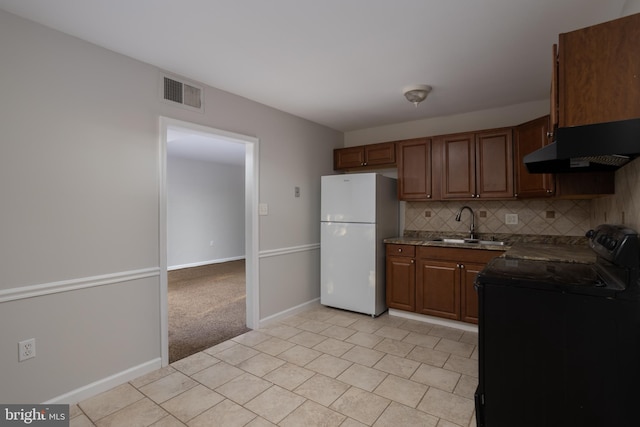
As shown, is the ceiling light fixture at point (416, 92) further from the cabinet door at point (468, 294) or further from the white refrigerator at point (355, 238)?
the cabinet door at point (468, 294)

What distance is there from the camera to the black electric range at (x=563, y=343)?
48.9 inches

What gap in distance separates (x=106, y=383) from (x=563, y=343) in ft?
9.09

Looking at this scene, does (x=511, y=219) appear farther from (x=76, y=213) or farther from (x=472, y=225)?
(x=76, y=213)

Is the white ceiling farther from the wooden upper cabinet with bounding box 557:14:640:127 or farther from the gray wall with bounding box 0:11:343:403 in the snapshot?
the wooden upper cabinet with bounding box 557:14:640:127

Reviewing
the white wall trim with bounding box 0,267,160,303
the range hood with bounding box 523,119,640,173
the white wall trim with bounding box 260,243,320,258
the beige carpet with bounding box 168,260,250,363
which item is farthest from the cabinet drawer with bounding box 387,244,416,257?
the white wall trim with bounding box 0,267,160,303

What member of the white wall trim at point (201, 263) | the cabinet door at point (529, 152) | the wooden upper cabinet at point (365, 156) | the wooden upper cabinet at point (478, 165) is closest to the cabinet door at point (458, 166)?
the wooden upper cabinet at point (478, 165)

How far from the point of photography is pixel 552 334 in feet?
4.50

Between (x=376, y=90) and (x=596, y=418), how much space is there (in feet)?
9.01

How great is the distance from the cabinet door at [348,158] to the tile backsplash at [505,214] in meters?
0.90

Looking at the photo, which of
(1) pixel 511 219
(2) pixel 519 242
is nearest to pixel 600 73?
(2) pixel 519 242

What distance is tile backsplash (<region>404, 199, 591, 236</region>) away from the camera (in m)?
3.15

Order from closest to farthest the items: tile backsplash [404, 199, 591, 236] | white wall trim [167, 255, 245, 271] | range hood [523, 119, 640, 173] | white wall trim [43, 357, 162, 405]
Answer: range hood [523, 119, 640, 173], white wall trim [43, 357, 162, 405], tile backsplash [404, 199, 591, 236], white wall trim [167, 255, 245, 271]

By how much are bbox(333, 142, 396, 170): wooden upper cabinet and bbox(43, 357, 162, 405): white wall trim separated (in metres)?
3.13

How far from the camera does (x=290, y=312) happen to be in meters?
3.75
